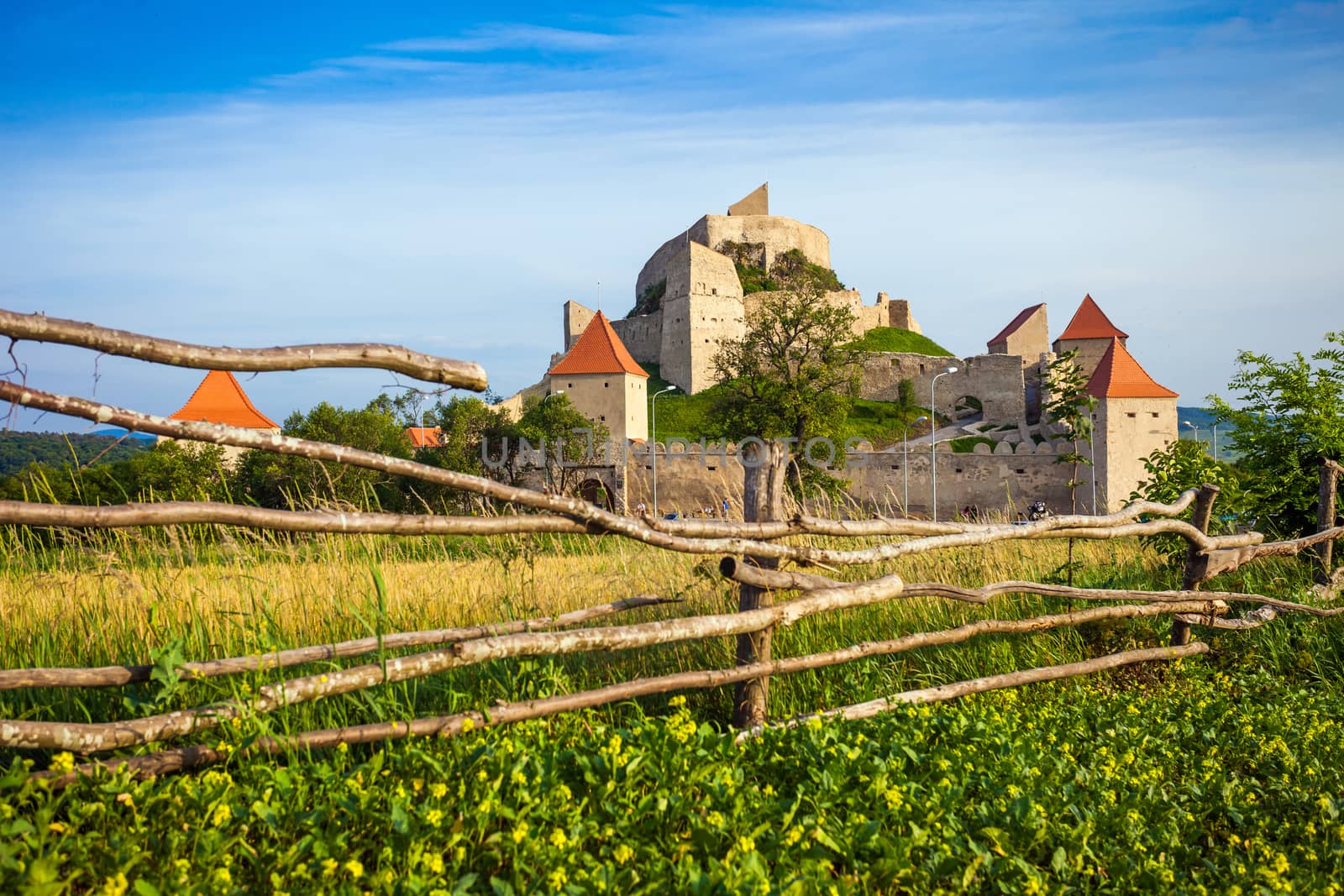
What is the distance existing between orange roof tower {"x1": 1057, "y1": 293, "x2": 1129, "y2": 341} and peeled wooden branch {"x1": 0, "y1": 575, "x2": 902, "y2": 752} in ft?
169

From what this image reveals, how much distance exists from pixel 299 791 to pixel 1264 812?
10.5 ft

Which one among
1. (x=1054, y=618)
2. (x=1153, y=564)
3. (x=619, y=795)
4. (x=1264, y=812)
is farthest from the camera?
(x=1153, y=564)

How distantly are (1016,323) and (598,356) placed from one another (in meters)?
29.7

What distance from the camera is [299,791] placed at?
2346mm

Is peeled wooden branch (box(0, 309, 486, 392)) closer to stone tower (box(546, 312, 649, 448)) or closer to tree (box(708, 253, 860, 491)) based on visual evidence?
tree (box(708, 253, 860, 491))

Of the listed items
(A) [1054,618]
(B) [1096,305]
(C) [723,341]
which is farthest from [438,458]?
(B) [1096,305]

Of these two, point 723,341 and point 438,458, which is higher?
→ point 723,341

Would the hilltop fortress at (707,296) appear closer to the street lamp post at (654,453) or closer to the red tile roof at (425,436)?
the street lamp post at (654,453)

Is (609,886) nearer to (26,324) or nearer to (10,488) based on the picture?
(26,324)

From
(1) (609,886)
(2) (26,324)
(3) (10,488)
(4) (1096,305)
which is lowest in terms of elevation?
(1) (609,886)

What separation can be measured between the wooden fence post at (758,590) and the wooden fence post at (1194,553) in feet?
9.47

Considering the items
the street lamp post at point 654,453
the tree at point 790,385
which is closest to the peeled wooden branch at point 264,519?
the street lamp post at point 654,453

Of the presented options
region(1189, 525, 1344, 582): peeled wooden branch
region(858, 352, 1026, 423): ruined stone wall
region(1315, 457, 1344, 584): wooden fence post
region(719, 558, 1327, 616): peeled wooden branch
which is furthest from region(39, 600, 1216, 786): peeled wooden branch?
region(858, 352, 1026, 423): ruined stone wall

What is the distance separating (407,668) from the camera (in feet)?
9.50
